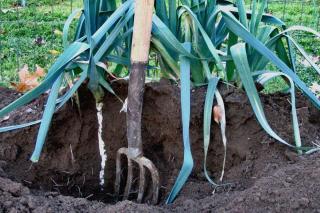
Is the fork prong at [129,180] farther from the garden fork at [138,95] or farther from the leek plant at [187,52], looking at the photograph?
the leek plant at [187,52]

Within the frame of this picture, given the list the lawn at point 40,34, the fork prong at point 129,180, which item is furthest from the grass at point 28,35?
the fork prong at point 129,180

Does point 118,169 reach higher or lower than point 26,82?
lower

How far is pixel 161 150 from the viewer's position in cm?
243

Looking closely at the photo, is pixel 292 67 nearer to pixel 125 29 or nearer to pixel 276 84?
pixel 125 29

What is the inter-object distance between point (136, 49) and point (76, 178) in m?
0.63

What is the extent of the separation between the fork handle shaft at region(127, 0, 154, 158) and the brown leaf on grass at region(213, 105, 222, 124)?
29 centimetres

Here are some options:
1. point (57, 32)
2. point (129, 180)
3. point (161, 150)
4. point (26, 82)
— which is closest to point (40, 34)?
point (57, 32)

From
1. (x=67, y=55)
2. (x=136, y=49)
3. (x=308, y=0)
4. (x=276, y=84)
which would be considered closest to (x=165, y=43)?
(x=136, y=49)

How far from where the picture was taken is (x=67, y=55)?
215 centimetres

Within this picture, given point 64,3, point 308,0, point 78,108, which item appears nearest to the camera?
point 78,108

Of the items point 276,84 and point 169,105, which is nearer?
point 169,105

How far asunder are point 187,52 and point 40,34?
9.68 ft

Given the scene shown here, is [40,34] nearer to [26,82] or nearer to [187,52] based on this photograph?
[26,82]

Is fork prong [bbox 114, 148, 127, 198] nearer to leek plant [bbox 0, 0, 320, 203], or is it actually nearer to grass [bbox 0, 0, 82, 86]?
leek plant [bbox 0, 0, 320, 203]
